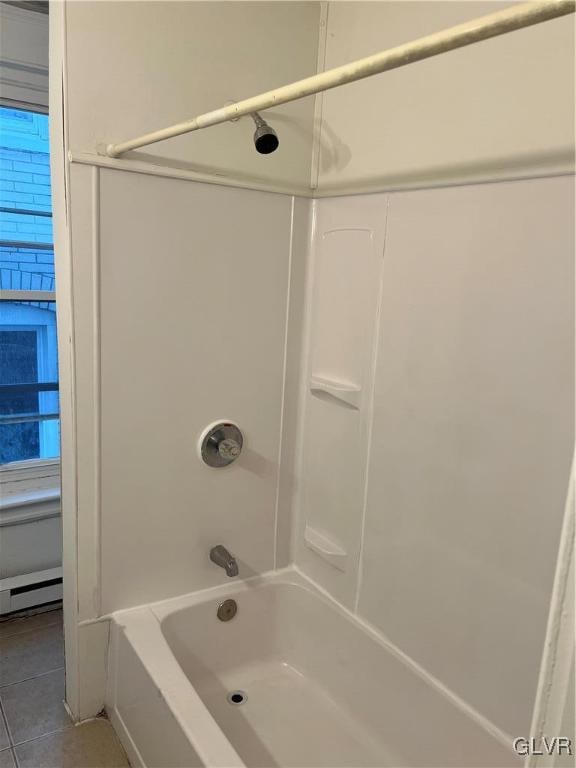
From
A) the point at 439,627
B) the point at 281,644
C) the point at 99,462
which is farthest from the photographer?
the point at 281,644

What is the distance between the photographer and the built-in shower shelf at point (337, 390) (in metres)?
1.73

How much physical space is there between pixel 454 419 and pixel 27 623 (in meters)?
1.84

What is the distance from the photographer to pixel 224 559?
6.03 ft

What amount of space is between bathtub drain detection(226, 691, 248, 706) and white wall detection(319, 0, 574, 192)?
1652 millimetres

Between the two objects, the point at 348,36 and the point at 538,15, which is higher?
the point at 348,36

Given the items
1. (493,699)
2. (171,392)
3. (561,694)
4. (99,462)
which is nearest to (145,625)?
(99,462)

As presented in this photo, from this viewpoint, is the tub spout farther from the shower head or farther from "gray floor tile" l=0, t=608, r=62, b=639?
the shower head

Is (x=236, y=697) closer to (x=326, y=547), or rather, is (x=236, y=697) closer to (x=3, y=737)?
(x=326, y=547)

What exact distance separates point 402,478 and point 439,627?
1.33ft

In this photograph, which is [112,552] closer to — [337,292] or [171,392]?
[171,392]

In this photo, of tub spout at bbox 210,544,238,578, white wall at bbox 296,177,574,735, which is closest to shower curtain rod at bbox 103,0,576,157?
white wall at bbox 296,177,574,735

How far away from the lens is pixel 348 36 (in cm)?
168

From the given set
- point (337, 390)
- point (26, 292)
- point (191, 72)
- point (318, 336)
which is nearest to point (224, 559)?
point (337, 390)

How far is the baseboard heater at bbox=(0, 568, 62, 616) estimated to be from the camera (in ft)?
7.29
